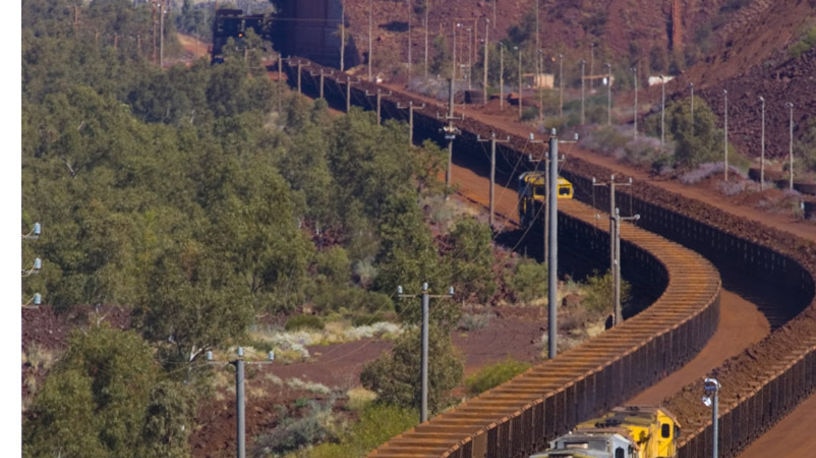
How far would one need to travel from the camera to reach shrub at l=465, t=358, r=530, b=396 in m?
41.6

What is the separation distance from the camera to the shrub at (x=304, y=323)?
175ft

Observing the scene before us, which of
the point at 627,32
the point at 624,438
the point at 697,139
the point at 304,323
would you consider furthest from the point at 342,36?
the point at 624,438

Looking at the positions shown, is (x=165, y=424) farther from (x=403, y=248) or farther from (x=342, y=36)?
(x=342, y=36)

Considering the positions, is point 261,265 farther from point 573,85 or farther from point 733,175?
point 573,85

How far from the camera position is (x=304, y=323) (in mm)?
53562

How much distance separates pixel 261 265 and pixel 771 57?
68482 mm

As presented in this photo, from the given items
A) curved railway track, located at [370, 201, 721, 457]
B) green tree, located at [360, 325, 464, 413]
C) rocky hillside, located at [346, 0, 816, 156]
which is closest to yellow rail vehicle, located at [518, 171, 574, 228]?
curved railway track, located at [370, 201, 721, 457]

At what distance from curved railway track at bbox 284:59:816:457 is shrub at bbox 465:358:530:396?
2.59 metres

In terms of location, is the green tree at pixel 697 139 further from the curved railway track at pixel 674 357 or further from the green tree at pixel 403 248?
the green tree at pixel 403 248

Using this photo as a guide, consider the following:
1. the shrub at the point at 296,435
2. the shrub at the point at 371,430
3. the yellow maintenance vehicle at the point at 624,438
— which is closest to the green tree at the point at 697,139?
the shrub at the point at 296,435

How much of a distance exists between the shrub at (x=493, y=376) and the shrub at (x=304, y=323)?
10.9 meters

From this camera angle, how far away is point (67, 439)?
3120cm

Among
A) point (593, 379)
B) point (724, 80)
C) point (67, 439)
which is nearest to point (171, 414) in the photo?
point (67, 439)

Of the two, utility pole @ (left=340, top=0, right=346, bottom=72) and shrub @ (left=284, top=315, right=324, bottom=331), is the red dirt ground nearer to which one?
shrub @ (left=284, top=315, right=324, bottom=331)
